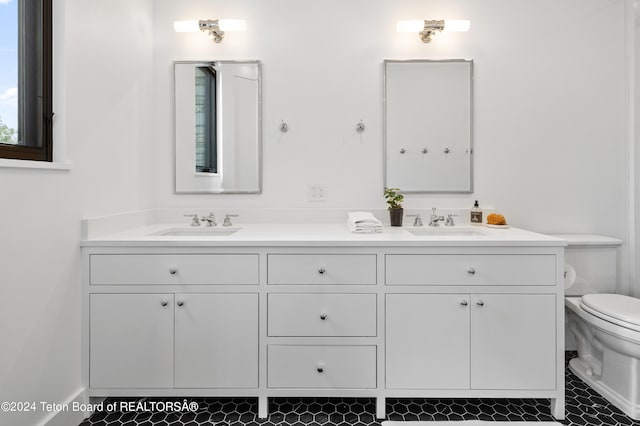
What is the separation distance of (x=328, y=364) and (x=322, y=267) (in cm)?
41

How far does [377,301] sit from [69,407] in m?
1.31

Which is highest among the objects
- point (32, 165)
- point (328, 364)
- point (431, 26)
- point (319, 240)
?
point (431, 26)

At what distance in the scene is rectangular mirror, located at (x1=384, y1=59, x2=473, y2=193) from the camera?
220cm

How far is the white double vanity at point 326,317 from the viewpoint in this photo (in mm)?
1619

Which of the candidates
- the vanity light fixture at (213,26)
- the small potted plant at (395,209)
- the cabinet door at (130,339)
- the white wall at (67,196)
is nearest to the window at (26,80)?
the white wall at (67,196)

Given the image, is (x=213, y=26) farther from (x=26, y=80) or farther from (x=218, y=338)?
(x=218, y=338)

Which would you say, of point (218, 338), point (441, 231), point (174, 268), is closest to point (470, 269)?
point (441, 231)

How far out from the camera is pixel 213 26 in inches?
83.8

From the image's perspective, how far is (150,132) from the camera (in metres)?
2.22

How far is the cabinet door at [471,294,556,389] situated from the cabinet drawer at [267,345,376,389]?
45 centimetres

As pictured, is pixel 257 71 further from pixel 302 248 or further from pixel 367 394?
pixel 367 394

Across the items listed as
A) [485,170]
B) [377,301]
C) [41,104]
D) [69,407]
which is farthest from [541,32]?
[69,407]

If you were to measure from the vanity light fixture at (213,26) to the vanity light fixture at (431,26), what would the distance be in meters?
0.89

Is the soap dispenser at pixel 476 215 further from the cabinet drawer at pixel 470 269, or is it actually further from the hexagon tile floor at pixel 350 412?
the hexagon tile floor at pixel 350 412
